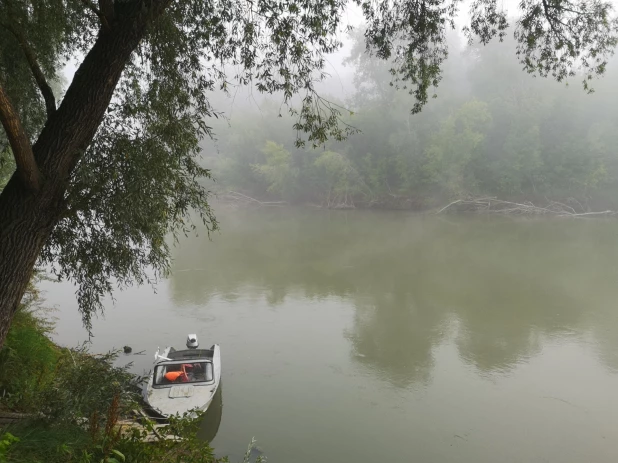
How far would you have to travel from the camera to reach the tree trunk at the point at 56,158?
12.4 ft

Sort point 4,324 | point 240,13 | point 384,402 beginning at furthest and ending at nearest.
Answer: point 384,402 → point 240,13 → point 4,324

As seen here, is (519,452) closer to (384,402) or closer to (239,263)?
(384,402)

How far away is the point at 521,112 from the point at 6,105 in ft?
116

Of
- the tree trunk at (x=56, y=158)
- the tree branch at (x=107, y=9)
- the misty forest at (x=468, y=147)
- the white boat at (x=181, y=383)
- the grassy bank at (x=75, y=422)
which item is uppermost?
the misty forest at (x=468, y=147)

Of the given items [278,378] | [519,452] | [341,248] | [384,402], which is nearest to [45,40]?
[278,378]

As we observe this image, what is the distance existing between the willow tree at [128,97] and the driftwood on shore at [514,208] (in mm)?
28009

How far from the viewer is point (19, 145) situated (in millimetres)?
3639

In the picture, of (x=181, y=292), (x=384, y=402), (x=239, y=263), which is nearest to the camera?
(x=384, y=402)

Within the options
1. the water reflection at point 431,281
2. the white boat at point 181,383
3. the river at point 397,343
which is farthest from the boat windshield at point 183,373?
the water reflection at point 431,281

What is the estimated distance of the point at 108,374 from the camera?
5020mm

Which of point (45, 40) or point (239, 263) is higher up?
point (45, 40)

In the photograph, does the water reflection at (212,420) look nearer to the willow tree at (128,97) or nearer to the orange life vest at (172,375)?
the orange life vest at (172,375)

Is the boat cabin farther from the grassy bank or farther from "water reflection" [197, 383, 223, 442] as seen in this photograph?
the grassy bank

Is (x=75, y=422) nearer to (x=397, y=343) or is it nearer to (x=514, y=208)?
(x=397, y=343)
